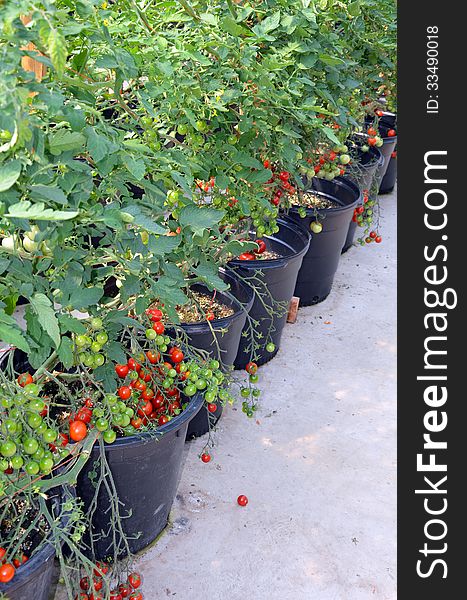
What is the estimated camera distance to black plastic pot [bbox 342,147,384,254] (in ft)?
11.2

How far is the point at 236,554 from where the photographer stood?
6.31 feet

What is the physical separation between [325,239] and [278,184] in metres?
0.66

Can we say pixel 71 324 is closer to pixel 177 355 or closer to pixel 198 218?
pixel 198 218

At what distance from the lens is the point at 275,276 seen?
102 inches

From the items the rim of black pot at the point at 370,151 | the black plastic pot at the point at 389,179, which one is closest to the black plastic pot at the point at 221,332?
the rim of black pot at the point at 370,151

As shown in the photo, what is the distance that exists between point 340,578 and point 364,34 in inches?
75.1

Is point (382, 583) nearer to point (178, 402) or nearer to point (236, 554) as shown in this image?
point (236, 554)

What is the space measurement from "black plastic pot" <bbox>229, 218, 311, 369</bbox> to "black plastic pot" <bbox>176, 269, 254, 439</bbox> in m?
0.05

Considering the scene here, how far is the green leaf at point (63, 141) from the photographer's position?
1.16 metres

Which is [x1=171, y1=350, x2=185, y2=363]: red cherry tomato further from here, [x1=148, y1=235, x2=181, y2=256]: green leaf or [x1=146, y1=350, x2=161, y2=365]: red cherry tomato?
[x1=148, y1=235, x2=181, y2=256]: green leaf

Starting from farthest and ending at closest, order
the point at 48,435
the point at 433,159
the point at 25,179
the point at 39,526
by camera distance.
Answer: the point at 433,159, the point at 39,526, the point at 48,435, the point at 25,179

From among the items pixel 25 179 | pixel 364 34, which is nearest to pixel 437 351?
pixel 364 34

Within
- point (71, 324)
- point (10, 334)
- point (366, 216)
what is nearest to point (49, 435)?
point (71, 324)

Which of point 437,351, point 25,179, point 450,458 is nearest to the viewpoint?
point 25,179
